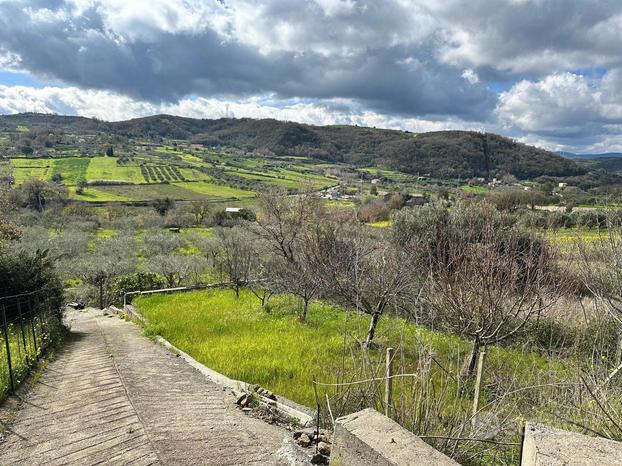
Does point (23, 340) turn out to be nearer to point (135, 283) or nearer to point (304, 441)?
point (304, 441)

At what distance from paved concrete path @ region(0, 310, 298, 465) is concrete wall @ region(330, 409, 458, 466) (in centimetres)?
166

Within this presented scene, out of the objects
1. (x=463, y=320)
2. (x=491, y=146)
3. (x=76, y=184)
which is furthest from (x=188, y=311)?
(x=491, y=146)

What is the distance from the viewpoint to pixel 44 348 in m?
9.73

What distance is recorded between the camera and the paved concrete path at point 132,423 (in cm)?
465

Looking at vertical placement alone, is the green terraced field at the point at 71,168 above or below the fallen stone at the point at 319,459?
above

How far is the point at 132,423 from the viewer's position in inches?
211

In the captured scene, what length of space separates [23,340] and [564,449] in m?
9.38

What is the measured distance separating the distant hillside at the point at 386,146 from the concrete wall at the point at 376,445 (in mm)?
71487

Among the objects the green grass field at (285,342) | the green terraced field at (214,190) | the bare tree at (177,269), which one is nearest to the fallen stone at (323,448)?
the green grass field at (285,342)

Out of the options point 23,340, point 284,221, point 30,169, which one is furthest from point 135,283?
point 30,169

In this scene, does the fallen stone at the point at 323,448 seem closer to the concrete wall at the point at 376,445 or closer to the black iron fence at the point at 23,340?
the concrete wall at the point at 376,445

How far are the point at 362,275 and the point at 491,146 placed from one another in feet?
291

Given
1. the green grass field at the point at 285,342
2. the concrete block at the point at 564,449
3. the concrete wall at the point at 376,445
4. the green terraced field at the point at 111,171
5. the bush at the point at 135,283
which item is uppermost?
the green terraced field at the point at 111,171

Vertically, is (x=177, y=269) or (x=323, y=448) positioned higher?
(x=323, y=448)
